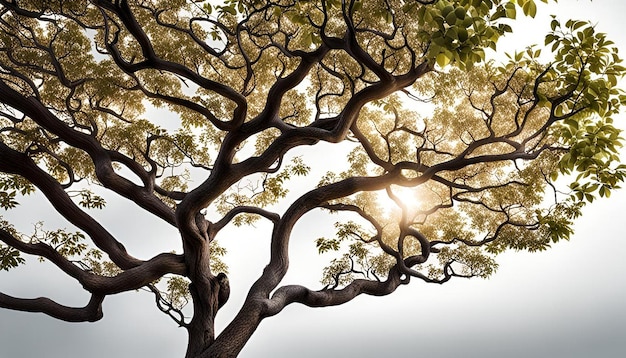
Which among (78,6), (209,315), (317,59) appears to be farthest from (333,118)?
(78,6)

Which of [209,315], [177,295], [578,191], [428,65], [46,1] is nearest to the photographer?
[578,191]

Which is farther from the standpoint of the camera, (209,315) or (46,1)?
(209,315)

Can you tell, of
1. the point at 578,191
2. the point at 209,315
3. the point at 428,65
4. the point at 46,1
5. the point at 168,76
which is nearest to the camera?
the point at 578,191

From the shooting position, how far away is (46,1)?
20.1 ft

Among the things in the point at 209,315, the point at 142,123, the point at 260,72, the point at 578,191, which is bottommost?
the point at 578,191

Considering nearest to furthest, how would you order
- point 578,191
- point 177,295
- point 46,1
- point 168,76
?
point 578,191
point 46,1
point 168,76
point 177,295

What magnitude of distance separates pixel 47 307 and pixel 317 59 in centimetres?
417

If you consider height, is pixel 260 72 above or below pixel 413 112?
above

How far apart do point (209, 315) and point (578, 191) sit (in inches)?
171

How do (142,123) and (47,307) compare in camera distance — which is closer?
(47,307)

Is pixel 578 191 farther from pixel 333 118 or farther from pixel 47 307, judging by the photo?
pixel 47 307

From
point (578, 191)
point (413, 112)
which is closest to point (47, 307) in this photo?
point (413, 112)

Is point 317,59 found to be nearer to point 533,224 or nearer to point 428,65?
point 428,65

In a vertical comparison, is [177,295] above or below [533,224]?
above
